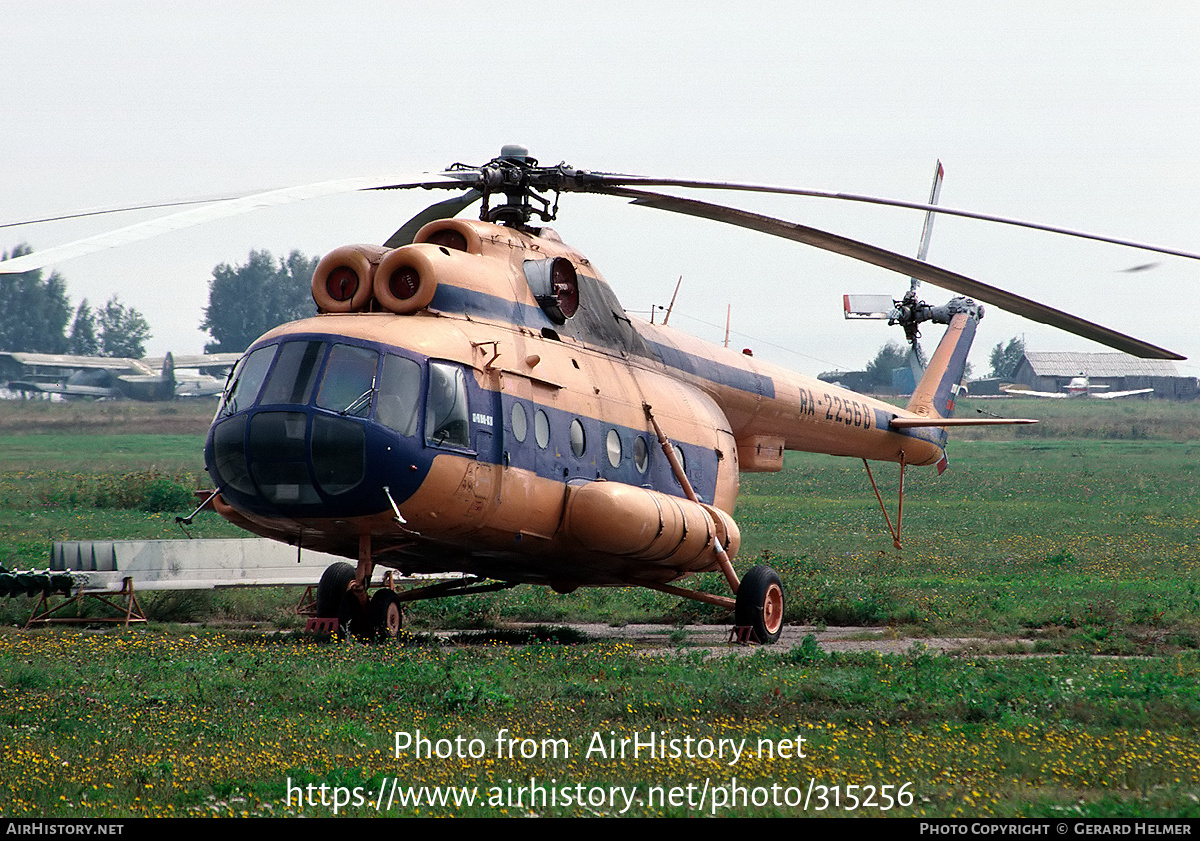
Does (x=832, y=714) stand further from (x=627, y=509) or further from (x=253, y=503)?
(x=253, y=503)

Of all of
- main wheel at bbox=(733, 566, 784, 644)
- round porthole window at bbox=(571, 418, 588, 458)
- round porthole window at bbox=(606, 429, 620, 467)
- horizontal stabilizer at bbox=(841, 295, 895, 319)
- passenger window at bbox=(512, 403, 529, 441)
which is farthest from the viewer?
horizontal stabilizer at bbox=(841, 295, 895, 319)

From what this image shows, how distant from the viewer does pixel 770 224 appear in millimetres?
14844

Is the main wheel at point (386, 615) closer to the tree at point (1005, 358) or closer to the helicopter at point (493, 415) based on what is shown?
the helicopter at point (493, 415)

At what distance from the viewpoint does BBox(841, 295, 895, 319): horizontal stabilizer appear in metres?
24.4

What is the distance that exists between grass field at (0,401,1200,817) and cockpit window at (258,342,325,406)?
2573mm

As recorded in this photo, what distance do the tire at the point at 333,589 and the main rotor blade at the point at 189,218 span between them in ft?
16.2

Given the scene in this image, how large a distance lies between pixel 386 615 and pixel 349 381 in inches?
112

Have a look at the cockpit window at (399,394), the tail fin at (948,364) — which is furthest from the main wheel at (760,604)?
the tail fin at (948,364)

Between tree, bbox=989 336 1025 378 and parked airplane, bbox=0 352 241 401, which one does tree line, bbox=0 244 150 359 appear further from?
tree, bbox=989 336 1025 378

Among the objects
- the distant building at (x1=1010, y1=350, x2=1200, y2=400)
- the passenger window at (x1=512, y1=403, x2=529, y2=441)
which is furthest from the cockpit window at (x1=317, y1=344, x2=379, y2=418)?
the distant building at (x1=1010, y1=350, x2=1200, y2=400)

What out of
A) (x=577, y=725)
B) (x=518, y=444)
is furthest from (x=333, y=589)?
(x=577, y=725)

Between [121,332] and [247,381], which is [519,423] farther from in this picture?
[121,332]

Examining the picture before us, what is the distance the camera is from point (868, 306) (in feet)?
80.6
